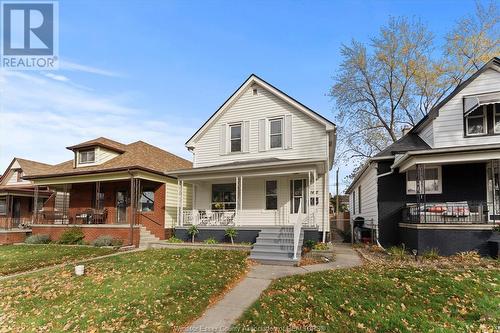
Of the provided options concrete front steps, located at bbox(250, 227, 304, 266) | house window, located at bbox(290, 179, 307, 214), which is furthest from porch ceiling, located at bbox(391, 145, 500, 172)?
concrete front steps, located at bbox(250, 227, 304, 266)

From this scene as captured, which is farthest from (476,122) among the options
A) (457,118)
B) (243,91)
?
(243,91)

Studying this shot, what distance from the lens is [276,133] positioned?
15891mm

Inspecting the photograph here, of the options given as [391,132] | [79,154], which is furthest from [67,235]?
[391,132]

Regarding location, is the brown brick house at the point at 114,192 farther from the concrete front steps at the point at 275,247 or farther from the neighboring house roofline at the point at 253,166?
the concrete front steps at the point at 275,247

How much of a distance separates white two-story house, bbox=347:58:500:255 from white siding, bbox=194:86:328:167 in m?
2.88

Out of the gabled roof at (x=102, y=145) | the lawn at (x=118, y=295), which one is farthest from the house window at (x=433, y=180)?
the gabled roof at (x=102, y=145)

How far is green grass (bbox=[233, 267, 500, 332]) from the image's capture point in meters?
5.26

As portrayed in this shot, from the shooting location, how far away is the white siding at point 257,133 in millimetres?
14977

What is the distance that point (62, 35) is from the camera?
38.9 ft

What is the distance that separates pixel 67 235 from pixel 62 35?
9979mm

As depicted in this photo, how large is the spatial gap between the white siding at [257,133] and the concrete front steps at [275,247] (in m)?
4.25

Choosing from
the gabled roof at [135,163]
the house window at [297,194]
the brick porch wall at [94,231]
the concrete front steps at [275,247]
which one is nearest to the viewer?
the concrete front steps at [275,247]

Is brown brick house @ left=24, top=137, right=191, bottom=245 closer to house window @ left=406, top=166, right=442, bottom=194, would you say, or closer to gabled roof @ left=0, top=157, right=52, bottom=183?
gabled roof @ left=0, top=157, right=52, bottom=183

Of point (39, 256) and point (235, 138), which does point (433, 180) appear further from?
point (39, 256)
